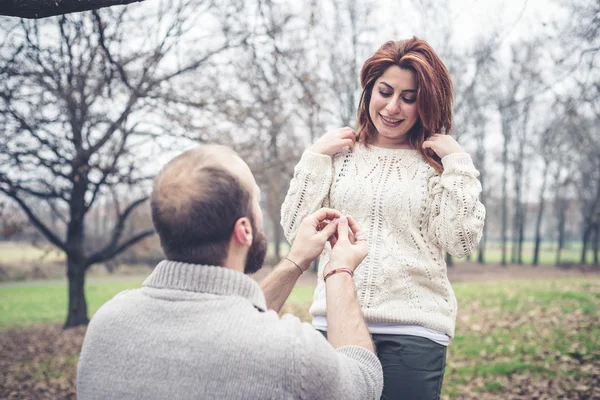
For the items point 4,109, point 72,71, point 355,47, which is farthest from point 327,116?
point 4,109

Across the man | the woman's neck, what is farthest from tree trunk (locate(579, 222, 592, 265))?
the man

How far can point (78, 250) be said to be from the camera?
36.7ft

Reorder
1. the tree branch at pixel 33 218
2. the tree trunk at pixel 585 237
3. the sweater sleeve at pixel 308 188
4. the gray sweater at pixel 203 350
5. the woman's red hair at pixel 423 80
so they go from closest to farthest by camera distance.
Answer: the gray sweater at pixel 203 350 → the woman's red hair at pixel 423 80 → the sweater sleeve at pixel 308 188 → the tree branch at pixel 33 218 → the tree trunk at pixel 585 237

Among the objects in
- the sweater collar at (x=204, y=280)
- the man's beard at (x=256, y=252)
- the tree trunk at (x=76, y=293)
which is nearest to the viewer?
the sweater collar at (x=204, y=280)

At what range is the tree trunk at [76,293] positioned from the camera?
11.2m

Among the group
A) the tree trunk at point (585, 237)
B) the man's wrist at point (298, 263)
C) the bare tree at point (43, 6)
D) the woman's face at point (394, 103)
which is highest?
the bare tree at point (43, 6)

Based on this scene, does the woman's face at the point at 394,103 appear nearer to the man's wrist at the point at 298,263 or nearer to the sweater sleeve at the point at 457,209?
the sweater sleeve at the point at 457,209

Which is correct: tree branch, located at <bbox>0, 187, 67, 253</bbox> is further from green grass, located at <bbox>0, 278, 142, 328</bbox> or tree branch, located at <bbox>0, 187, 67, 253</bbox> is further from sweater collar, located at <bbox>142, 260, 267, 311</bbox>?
sweater collar, located at <bbox>142, 260, 267, 311</bbox>

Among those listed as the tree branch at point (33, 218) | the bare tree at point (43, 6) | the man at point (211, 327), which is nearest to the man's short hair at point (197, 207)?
the man at point (211, 327)

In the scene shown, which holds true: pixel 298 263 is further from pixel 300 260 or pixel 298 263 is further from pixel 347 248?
pixel 347 248

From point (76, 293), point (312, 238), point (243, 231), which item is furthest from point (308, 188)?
point (76, 293)

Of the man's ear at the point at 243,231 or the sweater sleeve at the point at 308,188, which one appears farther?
the sweater sleeve at the point at 308,188

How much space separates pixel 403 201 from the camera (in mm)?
2240

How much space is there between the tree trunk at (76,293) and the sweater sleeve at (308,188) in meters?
10.1
